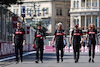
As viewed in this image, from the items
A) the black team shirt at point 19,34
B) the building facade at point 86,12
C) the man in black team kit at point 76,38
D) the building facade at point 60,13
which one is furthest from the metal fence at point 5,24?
the building facade at point 60,13

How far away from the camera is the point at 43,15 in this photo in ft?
381

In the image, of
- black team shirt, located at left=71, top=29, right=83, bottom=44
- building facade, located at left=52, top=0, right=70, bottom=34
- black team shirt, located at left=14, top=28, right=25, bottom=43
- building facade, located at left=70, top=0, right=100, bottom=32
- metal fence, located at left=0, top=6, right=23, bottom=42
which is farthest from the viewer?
building facade, located at left=52, top=0, right=70, bottom=34

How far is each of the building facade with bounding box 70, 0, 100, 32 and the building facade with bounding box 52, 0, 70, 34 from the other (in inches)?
593

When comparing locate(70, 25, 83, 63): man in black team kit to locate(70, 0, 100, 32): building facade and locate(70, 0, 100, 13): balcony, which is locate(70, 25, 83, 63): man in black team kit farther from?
locate(70, 0, 100, 13): balcony

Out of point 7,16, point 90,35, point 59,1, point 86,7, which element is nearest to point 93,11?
point 86,7

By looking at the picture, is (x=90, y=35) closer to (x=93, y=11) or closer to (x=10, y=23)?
(x=10, y=23)

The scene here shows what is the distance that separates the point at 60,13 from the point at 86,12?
17.9m

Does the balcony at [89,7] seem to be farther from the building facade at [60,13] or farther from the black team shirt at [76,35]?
the black team shirt at [76,35]

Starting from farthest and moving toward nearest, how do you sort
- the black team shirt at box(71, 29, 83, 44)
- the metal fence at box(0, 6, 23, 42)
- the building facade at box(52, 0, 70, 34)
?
the building facade at box(52, 0, 70, 34), the metal fence at box(0, 6, 23, 42), the black team shirt at box(71, 29, 83, 44)

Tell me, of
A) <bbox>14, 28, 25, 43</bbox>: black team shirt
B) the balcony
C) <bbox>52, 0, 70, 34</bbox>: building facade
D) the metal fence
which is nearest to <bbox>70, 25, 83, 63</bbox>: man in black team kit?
<bbox>14, 28, 25, 43</bbox>: black team shirt

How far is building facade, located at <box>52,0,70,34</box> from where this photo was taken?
115 m

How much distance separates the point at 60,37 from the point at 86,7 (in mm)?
79073

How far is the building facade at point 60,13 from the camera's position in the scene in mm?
114688

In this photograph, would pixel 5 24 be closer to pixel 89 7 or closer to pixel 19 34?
pixel 19 34
